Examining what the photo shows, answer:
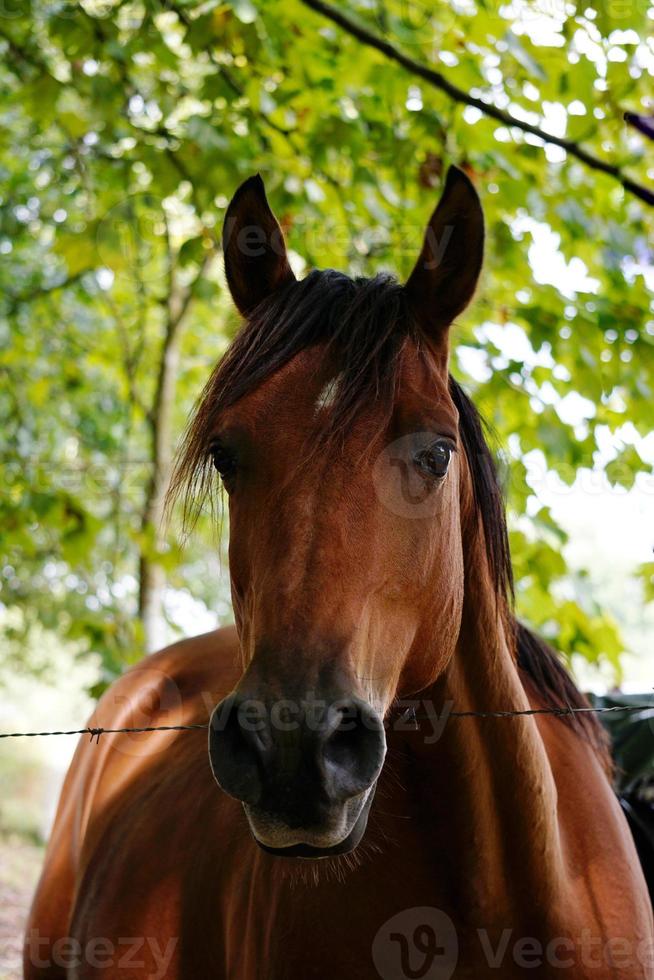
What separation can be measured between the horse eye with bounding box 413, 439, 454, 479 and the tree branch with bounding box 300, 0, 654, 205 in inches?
75.0

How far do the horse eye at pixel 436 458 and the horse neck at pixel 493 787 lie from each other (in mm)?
317

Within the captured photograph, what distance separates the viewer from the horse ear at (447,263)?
6.59 feet

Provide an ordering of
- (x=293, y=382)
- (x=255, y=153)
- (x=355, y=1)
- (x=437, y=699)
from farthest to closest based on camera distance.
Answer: (x=255, y=153) < (x=355, y=1) < (x=437, y=699) < (x=293, y=382)

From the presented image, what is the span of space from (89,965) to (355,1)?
3714 millimetres

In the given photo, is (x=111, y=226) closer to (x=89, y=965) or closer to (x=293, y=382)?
(x=293, y=382)

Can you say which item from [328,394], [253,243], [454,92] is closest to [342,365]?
Result: [328,394]

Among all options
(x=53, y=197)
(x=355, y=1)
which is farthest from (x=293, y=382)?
(x=53, y=197)

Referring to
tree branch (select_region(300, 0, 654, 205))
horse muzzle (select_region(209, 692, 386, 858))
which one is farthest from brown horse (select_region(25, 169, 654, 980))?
tree branch (select_region(300, 0, 654, 205))

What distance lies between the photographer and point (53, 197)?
775 cm

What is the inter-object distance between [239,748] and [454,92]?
2.83m

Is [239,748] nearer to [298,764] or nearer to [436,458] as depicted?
[298,764]

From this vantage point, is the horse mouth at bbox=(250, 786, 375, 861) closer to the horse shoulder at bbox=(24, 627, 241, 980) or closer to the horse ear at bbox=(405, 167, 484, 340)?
the horse ear at bbox=(405, 167, 484, 340)

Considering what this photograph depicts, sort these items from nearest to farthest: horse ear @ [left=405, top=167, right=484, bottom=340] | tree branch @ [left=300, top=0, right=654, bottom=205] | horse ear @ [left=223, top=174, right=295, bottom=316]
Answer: horse ear @ [left=405, top=167, right=484, bottom=340] → horse ear @ [left=223, top=174, right=295, bottom=316] → tree branch @ [left=300, top=0, right=654, bottom=205]

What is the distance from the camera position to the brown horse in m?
1.50
